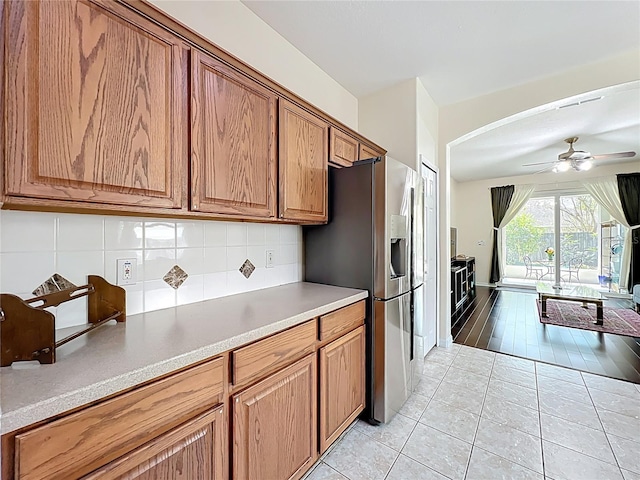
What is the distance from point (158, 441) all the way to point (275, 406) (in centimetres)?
51

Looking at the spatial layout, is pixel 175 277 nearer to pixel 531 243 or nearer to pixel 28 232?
A: pixel 28 232

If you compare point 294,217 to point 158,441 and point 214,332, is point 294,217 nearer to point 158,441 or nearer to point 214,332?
point 214,332

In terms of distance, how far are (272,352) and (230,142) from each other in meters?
1.00

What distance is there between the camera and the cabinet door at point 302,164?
170 cm

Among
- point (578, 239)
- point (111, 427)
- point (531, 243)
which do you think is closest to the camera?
point (111, 427)

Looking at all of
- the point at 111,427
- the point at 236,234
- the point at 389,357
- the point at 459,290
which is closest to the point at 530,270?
the point at 459,290

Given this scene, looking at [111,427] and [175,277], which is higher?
[175,277]

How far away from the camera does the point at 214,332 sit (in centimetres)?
111

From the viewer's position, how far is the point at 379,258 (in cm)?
184

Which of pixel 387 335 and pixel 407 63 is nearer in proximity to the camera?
pixel 387 335

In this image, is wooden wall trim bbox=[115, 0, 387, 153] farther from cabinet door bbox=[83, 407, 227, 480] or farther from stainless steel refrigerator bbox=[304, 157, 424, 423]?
cabinet door bbox=[83, 407, 227, 480]

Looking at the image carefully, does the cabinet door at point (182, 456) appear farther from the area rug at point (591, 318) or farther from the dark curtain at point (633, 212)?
the dark curtain at point (633, 212)

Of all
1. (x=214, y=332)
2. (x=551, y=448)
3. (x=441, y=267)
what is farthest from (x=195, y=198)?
(x=441, y=267)

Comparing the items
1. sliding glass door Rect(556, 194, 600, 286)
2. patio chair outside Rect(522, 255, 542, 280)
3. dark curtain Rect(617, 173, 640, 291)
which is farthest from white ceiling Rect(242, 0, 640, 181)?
patio chair outside Rect(522, 255, 542, 280)
